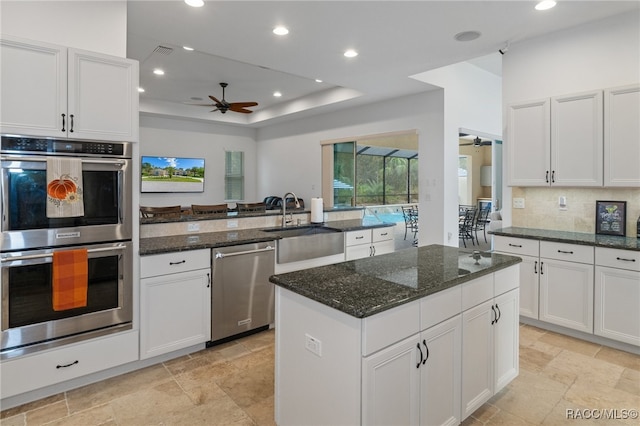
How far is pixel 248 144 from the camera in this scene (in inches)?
360

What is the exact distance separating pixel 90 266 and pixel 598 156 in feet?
14.0

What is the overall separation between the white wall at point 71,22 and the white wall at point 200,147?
539 cm

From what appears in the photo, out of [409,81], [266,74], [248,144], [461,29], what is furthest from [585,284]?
[248,144]

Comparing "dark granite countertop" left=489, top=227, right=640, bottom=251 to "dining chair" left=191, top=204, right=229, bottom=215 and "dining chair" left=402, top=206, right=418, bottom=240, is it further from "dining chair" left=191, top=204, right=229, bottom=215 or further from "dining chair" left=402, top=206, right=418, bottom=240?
"dining chair" left=402, top=206, right=418, bottom=240

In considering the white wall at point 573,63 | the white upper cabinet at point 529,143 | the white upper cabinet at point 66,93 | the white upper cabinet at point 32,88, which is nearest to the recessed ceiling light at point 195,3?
the white upper cabinet at point 66,93

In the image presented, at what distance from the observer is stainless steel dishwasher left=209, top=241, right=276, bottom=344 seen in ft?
9.89

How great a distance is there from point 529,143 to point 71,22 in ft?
13.7

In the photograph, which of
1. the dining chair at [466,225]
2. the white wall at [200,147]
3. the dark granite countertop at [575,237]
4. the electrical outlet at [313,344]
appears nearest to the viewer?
the electrical outlet at [313,344]

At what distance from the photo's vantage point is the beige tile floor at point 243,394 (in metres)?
2.13

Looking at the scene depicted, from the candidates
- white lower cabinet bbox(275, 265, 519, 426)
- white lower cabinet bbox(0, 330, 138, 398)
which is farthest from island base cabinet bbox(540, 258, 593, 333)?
white lower cabinet bbox(0, 330, 138, 398)

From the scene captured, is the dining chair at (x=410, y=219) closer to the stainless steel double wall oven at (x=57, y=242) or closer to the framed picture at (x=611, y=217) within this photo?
the framed picture at (x=611, y=217)

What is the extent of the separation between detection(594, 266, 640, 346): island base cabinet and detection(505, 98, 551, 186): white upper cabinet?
3.46 feet

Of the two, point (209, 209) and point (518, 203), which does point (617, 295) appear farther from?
point (209, 209)

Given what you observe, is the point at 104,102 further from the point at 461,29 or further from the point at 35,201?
the point at 461,29
